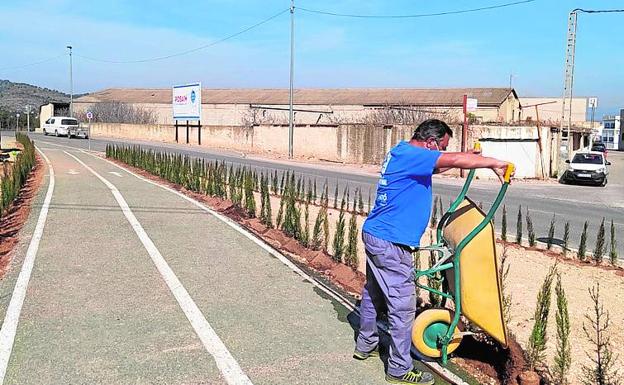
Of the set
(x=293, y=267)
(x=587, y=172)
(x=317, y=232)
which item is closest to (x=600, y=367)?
(x=293, y=267)

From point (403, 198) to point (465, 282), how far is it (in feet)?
2.36

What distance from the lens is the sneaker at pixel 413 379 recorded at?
4090 millimetres

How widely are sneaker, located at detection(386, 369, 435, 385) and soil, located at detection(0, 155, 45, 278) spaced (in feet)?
15.7

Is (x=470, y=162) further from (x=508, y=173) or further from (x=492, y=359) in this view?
(x=492, y=359)

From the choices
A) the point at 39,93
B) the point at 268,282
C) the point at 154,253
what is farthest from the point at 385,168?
the point at 39,93

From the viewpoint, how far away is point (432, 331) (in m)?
4.42

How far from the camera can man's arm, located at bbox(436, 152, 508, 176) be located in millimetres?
3775

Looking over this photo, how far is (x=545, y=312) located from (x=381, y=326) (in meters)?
1.45

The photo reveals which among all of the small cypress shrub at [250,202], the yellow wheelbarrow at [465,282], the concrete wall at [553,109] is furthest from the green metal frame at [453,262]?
the concrete wall at [553,109]

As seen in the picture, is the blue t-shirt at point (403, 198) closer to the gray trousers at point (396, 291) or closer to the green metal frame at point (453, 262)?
the gray trousers at point (396, 291)

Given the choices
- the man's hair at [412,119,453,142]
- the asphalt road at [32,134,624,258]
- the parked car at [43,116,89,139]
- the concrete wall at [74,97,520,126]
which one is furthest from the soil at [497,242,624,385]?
the parked car at [43,116,89,139]

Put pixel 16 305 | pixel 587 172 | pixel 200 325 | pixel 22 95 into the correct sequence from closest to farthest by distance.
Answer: pixel 200 325 < pixel 16 305 < pixel 587 172 < pixel 22 95

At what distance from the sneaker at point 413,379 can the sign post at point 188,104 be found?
44.0m

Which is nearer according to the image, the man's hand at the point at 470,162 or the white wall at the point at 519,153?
the man's hand at the point at 470,162
